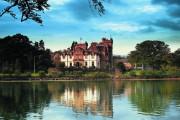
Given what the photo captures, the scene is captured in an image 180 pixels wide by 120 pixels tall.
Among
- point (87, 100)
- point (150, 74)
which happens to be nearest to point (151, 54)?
point (150, 74)

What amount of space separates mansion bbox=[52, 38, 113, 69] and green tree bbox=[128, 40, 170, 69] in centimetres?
788

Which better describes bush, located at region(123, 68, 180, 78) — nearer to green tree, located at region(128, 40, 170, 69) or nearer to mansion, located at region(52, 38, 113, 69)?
green tree, located at region(128, 40, 170, 69)

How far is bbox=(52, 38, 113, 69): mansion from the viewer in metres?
127

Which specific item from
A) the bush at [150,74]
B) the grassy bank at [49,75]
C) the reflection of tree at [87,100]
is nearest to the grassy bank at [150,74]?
the bush at [150,74]

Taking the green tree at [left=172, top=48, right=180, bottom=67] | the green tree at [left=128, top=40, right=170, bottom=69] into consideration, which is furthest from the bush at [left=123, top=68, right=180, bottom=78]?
the green tree at [left=128, top=40, right=170, bottom=69]

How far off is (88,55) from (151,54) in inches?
759

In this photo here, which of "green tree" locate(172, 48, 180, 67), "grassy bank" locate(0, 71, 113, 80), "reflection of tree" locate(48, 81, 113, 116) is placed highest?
"green tree" locate(172, 48, 180, 67)

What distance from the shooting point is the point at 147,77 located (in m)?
103

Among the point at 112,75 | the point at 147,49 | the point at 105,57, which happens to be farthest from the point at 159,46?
the point at 112,75

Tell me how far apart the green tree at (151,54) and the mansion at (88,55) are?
788cm

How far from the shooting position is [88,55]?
415ft

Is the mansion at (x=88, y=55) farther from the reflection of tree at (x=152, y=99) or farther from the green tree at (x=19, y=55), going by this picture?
the reflection of tree at (x=152, y=99)

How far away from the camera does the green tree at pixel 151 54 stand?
127938mm

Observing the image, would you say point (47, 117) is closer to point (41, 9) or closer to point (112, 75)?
point (41, 9)
